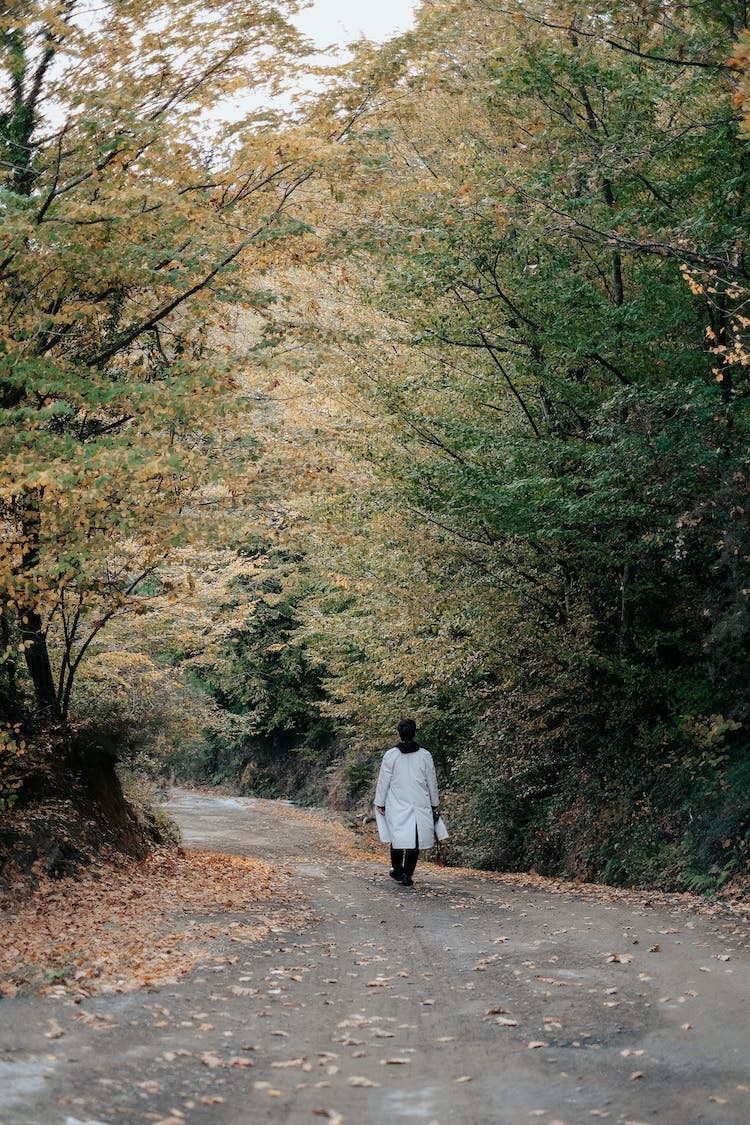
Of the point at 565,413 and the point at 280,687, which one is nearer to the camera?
the point at 565,413

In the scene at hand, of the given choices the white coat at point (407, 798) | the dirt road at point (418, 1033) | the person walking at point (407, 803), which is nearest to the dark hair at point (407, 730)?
the person walking at point (407, 803)

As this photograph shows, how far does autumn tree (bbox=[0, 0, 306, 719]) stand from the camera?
8.09m

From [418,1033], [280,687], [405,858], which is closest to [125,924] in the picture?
[418,1033]

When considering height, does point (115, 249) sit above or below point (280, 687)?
above

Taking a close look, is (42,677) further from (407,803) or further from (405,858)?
(405,858)

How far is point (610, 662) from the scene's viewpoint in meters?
13.3

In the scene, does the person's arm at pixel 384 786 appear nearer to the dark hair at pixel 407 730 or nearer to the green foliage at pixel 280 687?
the dark hair at pixel 407 730

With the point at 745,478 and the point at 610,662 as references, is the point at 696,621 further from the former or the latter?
the point at 745,478

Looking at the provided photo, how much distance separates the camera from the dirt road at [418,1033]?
4.21 meters

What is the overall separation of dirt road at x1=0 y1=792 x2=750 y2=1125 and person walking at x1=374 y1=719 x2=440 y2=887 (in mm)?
2665

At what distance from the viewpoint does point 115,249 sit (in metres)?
8.69

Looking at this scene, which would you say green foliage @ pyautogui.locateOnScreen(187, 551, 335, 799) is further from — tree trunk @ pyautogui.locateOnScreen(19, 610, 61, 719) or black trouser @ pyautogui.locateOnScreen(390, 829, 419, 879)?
black trouser @ pyautogui.locateOnScreen(390, 829, 419, 879)

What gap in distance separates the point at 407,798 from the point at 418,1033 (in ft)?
20.0

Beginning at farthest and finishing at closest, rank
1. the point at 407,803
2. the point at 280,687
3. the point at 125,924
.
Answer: the point at 280,687, the point at 407,803, the point at 125,924
